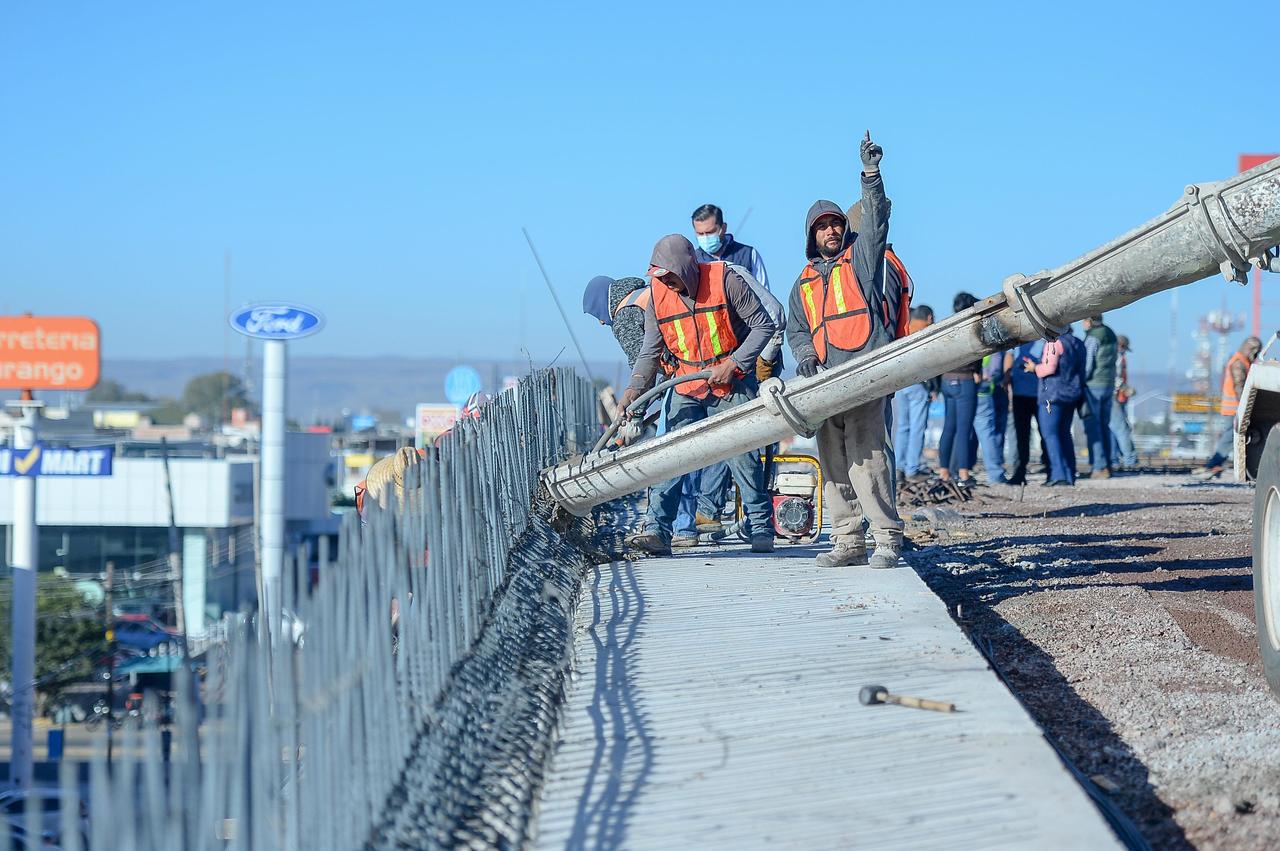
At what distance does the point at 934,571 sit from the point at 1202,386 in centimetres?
6570

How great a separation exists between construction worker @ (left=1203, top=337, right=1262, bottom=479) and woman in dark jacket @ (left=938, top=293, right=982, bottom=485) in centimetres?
312

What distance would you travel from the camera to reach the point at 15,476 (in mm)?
27125

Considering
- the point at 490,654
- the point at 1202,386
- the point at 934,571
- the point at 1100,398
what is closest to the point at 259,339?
the point at 1100,398

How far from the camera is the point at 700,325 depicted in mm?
7789

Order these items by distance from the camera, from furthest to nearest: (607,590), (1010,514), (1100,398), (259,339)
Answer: (259,339) → (1100,398) → (1010,514) → (607,590)

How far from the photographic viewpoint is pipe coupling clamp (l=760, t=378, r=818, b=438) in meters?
6.73

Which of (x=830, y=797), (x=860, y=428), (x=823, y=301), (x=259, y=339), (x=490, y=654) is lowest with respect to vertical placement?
→ (x=830, y=797)

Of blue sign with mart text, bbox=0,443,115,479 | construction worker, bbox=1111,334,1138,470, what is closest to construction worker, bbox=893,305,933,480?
construction worker, bbox=1111,334,1138,470

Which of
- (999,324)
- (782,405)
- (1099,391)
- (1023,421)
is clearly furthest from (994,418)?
(999,324)

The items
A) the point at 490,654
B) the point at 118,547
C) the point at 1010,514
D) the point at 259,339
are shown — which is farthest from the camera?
the point at 118,547

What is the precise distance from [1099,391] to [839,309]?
9698 millimetres

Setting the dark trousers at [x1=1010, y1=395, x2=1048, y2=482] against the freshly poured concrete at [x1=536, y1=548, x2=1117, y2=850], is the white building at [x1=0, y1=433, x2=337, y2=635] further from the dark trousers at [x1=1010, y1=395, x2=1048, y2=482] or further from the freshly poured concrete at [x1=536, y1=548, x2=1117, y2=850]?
the freshly poured concrete at [x1=536, y1=548, x2=1117, y2=850]

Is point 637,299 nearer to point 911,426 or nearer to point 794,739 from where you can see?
point 794,739

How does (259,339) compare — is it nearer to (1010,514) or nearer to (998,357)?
(998,357)
